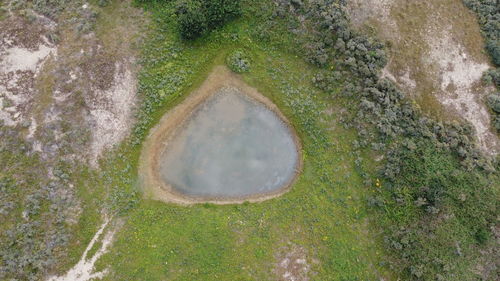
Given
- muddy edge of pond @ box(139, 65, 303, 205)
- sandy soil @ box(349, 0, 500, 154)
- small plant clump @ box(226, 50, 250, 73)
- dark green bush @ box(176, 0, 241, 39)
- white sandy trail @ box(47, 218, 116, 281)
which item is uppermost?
sandy soil @ box(349, 0, 500, 154)

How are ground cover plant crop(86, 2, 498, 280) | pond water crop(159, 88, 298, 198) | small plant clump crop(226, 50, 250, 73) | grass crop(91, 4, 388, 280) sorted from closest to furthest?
1. grass crop(91, 4, 388, 280)
2. ground cover plant crop(86, 2, 498, 280)
3. pond water crop(159, 88, 298, 198)
4. small plant clump crop(226, 50, 250, 73)

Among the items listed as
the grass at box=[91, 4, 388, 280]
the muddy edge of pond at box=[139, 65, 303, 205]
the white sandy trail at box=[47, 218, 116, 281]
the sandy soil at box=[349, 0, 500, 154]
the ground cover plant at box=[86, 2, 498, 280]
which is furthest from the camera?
the sandy soil at box=[349, 0, 500, 154]

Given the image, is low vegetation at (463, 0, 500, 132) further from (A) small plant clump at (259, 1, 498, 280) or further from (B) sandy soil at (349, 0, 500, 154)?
(B) sandy soil at (349, 0, 500, 154)

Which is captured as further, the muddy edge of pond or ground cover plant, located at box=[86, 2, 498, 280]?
the muddy edge of pond

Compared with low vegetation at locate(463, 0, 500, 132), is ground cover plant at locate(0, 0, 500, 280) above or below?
below

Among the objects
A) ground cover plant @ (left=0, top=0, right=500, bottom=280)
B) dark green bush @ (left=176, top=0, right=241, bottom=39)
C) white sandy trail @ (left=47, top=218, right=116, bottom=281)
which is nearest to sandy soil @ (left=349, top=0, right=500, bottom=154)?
ground cover plant @ (left=0, top=0, right=500, bottom=280)

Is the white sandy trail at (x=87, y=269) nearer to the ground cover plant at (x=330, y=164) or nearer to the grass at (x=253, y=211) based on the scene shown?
the grass at (x=253, y=211)

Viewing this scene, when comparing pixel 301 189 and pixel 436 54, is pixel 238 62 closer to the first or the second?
pixel 301 189

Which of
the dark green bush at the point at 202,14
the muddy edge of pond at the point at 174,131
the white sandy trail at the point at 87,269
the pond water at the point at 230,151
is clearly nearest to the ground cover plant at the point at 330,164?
the muddy edge of pond at the point at 174,131
